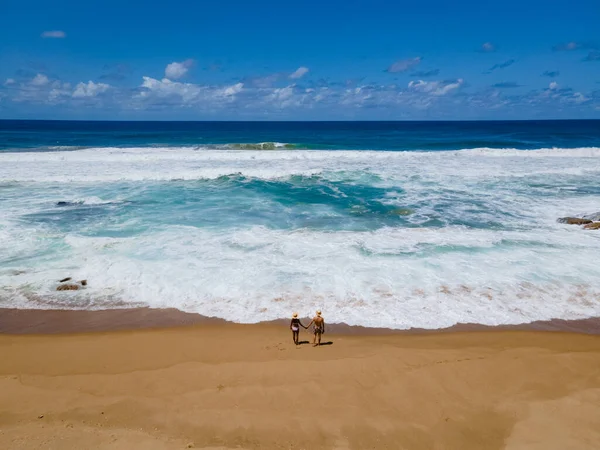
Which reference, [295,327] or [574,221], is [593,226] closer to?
[574,221]

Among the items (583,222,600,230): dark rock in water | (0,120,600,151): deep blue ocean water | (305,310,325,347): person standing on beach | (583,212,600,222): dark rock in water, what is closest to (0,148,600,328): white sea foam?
(583,222,600,230): dark rock in water

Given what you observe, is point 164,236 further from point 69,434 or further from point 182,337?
point 69,434

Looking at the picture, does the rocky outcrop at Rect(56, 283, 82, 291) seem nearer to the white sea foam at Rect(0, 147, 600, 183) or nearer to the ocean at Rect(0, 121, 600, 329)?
the ocean at Rect(0, 121, 600, 329)

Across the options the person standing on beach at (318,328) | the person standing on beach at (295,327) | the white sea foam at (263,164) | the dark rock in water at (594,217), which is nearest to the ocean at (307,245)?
the white sea foam at (263,164)

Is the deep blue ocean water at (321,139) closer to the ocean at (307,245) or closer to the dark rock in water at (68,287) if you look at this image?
the ocean at (307,245)

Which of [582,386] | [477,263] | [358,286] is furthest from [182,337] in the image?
[477,263]

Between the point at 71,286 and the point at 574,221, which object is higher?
the point at 574,221

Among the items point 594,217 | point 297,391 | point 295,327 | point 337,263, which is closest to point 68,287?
point 295,327
